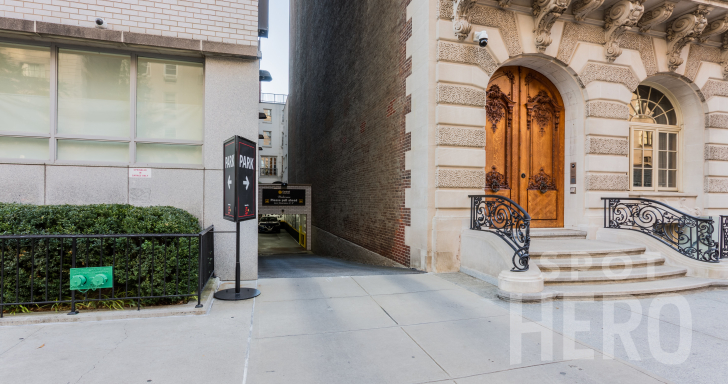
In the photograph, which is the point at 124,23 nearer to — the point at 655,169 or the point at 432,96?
the point at 432,96

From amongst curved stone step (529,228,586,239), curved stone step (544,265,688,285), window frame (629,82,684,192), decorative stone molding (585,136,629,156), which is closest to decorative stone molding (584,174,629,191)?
decorative stone molding (585,136,629,156)

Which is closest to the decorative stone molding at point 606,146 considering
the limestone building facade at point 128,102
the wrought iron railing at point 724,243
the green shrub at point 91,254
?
the wrought iron railing at point 724,243

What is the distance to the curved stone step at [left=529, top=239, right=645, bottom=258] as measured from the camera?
23.4 feet

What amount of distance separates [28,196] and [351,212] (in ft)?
30.5

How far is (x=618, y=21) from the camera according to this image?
8.96 m

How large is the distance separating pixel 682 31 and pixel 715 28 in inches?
47.2

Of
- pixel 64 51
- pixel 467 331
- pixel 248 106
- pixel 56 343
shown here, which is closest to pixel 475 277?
pixel 467 331

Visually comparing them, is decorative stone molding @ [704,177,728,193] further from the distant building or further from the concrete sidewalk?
the distant building

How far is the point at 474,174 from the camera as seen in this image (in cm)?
821

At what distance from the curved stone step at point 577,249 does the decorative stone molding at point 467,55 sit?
3.99 meters

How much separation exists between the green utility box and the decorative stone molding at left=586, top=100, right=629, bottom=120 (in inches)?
409

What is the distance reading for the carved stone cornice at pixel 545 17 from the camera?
8266 millimetres

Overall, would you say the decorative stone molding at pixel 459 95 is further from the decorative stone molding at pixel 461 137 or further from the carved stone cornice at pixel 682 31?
the carved stone cornice at pixel 682 31

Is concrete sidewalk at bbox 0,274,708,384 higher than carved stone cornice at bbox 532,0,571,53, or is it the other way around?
carved stone cornice at bbox 532,0,571,53
